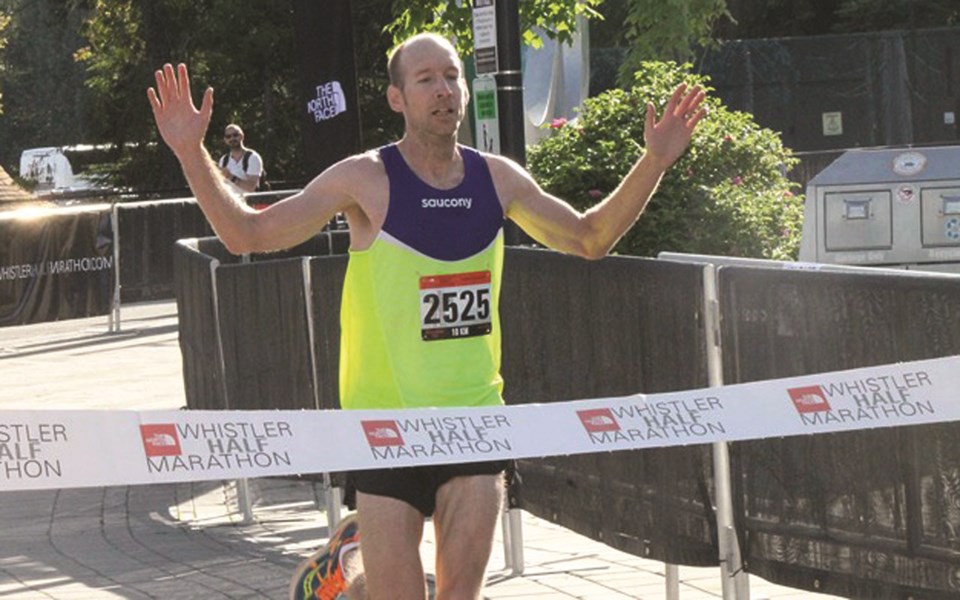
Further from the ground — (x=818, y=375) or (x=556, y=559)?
(x=818, y=375)

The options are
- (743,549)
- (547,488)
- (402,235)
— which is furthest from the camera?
(547,488)

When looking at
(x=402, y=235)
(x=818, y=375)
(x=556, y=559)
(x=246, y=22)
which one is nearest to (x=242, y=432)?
(x=402, y=235)

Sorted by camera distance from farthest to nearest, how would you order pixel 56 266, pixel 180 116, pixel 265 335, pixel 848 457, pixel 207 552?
pixel 56 266 < pixel 265 335 < pixel 207 552 < pixel 848 457 < pixel 180 116

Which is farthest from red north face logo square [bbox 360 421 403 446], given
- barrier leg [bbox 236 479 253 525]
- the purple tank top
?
barrier leg [bbox 236 479 253 525]

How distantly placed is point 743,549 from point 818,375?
134cm

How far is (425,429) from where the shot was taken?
575cm

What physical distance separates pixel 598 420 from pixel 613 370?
2071mm

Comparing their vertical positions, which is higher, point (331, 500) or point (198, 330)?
point (198, 330)

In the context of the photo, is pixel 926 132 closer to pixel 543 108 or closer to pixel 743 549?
pixel 543 108

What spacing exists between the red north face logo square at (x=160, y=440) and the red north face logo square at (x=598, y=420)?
3.73ft

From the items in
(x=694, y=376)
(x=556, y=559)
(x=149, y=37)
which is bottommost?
(x=556, y=559)

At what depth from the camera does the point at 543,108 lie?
80.9 feet

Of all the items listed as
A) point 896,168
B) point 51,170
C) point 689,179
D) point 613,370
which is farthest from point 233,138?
point 51,170

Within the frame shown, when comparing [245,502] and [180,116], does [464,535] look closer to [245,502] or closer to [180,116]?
[180,116]
